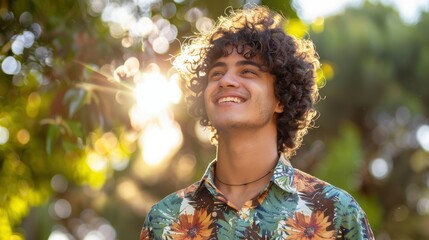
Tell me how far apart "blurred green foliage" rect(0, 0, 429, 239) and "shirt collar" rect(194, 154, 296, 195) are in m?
1.35

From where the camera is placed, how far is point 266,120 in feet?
11.0

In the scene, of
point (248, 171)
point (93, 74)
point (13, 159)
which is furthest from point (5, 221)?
point (248, 171)

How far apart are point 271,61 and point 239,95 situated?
24cm

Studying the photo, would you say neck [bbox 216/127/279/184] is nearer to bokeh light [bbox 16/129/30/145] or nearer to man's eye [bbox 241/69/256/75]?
man's eye [bbox 241/69/256/75]

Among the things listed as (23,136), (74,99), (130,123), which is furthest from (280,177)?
(23,136)

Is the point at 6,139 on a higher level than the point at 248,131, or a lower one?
lower

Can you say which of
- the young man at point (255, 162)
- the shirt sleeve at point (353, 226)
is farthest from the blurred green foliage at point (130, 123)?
the shirt sleeve at point (353, 226)

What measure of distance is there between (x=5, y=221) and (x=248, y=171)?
3.19 metres

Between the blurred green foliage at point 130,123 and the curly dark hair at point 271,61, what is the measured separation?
2.75ft

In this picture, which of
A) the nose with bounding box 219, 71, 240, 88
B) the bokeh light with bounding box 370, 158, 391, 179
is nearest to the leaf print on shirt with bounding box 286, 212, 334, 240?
the nose with bounding box 219, 71, 240, 88

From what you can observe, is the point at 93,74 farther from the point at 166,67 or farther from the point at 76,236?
the point at 76,236

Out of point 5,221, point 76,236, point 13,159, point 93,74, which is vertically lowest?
point 76,236

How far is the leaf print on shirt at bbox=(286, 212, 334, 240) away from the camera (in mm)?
3158

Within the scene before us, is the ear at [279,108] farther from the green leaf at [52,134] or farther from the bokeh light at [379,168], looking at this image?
the bokeh light at [379,168]
